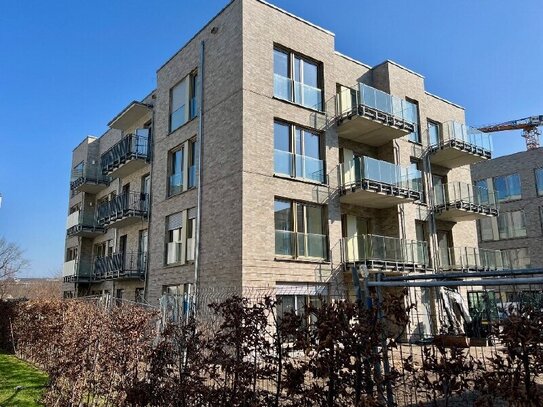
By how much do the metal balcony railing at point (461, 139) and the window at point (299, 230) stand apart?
862 centimetres

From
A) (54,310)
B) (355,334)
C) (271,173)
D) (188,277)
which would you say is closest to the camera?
(355,334)

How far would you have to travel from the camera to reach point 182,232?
1780cm

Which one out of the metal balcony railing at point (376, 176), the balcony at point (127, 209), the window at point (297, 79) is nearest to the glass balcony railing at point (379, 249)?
the metal balcony railing at point (376, 176)

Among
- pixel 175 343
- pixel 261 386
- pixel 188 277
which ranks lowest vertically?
pixel 261 386

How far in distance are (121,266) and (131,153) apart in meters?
5.47

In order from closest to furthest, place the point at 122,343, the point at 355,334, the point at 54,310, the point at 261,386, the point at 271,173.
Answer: the point at 355,334
the point at 261,386
the point at 122,343
the point at 54,310
the point at 271,173

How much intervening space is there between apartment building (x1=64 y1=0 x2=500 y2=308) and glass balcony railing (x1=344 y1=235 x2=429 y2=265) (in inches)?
2.1

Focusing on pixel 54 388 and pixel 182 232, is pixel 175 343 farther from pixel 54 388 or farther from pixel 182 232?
pixel 182 232

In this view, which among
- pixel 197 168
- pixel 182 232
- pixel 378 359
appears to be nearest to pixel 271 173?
pixel 197 168

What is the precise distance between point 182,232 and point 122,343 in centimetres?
1099

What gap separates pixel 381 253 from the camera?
16922mm

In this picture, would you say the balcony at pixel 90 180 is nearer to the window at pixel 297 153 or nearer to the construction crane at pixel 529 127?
the window at pixel 297 153

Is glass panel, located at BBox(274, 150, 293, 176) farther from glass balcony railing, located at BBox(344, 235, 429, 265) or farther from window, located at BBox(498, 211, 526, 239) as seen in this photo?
window, located at BBox(498, 211, 526, 239)

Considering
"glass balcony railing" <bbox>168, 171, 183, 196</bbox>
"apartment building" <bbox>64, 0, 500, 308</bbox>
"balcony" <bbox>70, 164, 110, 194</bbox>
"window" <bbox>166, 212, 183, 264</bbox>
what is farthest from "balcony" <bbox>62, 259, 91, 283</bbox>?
"glass balcony railing" <bbox>168, 171, 183, 196</bbox>
